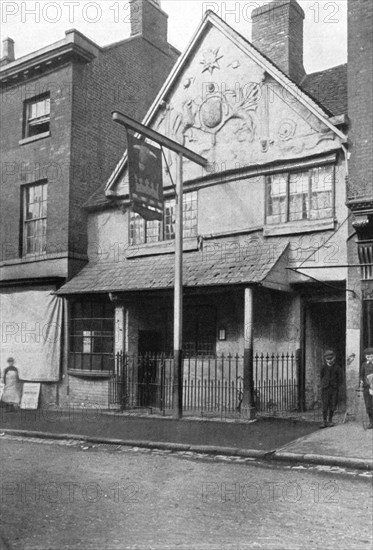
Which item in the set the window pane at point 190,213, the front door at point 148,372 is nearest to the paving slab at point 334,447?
the front door at point 148,372

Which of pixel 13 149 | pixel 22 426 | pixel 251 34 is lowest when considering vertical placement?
pixel 22 426

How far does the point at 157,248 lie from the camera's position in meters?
16.8

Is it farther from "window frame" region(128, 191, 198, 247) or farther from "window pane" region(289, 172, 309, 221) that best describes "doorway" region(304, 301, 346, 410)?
"window frame" region(128, 191, 198, 247)

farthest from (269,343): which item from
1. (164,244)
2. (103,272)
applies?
(103,272)

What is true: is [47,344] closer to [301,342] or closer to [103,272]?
[103,272]

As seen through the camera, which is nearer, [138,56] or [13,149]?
[13,149]

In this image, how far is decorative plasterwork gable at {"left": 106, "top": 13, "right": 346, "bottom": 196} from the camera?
1441cm

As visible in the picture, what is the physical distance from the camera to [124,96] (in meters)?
20.4

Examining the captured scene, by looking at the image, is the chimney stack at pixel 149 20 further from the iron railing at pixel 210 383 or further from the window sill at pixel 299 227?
the iron railing at pixel 210 383

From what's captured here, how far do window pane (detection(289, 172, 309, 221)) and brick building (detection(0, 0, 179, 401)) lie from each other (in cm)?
671

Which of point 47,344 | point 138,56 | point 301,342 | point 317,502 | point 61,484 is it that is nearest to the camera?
point 317,502

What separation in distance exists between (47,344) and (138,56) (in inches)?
410

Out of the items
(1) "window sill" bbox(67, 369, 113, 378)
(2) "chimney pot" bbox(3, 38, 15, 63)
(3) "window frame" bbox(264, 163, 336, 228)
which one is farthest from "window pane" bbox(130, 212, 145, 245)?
(2) "chimney pot" bbox(3, 38, 15, 63)

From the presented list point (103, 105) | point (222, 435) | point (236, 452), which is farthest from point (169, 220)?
point (236, 452)
